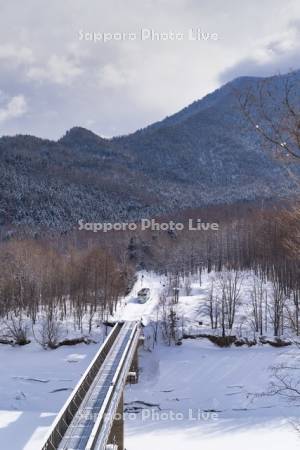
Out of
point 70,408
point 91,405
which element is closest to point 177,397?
point 91,405

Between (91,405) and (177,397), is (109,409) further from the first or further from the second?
(177,397)

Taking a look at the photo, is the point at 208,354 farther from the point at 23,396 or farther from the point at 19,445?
the point at 19,445

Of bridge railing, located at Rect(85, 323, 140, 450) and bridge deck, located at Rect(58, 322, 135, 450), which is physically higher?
bridge railing, located at Rect(85, 323, 140, 450)

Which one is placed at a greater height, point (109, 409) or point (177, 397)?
point (109, 409)

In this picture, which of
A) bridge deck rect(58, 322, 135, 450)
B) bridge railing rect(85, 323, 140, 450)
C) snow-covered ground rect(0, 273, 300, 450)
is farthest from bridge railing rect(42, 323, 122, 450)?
snow-covered ground rect(0, 273, 300, 450)

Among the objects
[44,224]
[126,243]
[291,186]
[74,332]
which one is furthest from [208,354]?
[44,224]

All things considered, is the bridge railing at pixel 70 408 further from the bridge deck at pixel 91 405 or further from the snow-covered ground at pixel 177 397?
the snow-covered ground at pixel 177 397

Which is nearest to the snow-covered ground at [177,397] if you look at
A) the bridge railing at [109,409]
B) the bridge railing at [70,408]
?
the bridge railing at [70,408]

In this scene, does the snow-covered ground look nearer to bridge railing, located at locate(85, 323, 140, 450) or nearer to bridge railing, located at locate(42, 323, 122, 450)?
bridge railing, located at locate(42, 323, 122, 450)

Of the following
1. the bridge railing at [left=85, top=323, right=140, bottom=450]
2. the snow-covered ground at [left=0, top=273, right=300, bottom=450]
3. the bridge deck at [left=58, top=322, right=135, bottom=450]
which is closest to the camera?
the bridge railing at [left=85, top=323, right=140, bottom=450]

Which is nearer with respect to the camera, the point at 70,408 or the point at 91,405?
the point at 70,408
